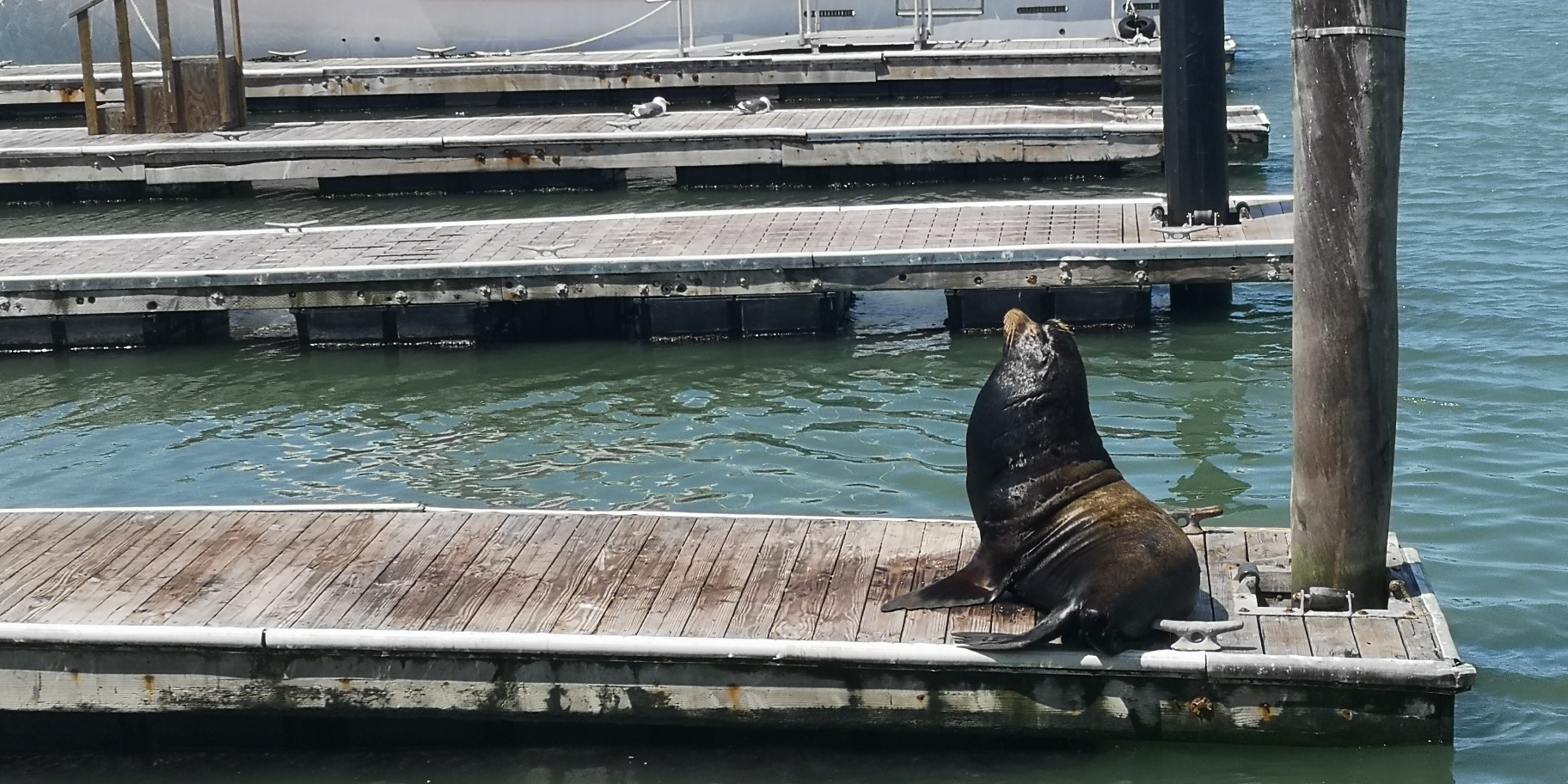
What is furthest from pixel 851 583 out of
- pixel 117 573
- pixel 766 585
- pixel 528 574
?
pixel 117 573

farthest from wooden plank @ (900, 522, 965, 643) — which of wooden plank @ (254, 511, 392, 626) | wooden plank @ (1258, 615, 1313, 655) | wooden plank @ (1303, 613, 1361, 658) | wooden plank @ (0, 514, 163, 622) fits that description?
wooden plank @ (0, 514, 163, 622)

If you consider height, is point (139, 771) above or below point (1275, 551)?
below

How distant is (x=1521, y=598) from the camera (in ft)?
23.9

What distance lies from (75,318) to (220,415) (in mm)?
2178

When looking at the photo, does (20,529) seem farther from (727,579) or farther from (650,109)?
(650,109)

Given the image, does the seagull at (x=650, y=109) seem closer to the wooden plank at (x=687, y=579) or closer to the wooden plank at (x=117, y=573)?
the wooden plank at (x=117, y=573)

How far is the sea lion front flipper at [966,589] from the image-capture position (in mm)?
6188

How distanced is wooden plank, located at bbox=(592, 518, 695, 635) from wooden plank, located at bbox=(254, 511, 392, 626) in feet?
3.65

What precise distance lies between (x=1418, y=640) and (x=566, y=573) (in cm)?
302

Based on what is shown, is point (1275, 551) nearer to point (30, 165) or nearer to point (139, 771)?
point (139, 771)

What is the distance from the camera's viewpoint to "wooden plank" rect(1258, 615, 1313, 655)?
5762mm

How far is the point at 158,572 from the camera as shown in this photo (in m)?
6.81

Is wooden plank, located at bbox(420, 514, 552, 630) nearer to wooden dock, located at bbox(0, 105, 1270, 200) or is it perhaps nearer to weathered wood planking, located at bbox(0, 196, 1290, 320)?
weathered wood planking, located at bbox(0, 196, 1290, 320)

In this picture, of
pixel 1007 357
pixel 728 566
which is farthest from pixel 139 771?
pixel 1007 357
